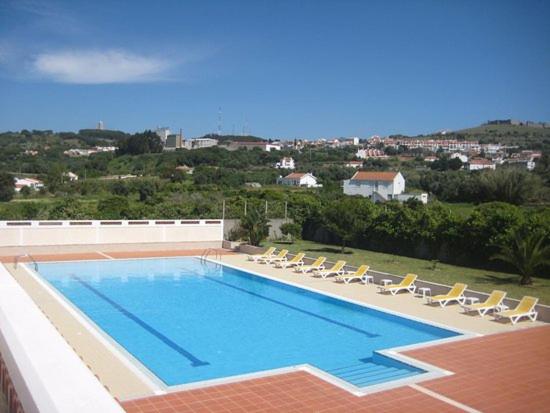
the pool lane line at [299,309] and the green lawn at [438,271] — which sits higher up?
the green lawn at [438,271]

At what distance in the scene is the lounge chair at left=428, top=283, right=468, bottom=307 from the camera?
531 inches

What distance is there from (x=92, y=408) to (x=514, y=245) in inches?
655

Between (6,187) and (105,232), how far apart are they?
99.0 ft

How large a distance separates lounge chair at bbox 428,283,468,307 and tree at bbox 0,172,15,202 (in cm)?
4306

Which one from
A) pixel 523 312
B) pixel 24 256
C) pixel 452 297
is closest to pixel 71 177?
pixel 24 256

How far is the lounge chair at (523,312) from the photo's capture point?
11.9 metres

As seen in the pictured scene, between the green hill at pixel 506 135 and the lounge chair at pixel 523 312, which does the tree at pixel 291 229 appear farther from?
the green hill at pixel 506 135

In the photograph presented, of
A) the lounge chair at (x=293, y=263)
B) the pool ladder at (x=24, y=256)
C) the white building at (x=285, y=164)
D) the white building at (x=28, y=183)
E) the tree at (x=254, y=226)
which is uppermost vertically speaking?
the white building at (x=285, y=164)

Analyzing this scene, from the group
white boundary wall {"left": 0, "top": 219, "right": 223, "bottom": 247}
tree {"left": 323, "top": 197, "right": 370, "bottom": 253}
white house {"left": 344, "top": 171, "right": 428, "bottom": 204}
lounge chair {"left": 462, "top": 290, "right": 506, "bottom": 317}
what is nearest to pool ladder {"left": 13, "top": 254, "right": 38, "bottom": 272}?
white boundary wall {"left": 0, "top": 219, "right": 223, "bottom": 247}

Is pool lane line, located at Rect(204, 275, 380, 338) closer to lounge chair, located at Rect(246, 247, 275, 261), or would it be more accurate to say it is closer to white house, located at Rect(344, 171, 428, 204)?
lounge chair, located at Rect(246, 247, 275, 261)

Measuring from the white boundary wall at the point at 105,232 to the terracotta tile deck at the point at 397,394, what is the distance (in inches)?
688

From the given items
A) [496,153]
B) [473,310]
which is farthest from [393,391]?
[496,153]

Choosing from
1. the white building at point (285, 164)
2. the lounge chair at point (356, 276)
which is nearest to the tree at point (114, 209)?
the lounge chair at point (356, 276)

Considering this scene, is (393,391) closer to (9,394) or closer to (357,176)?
(9,394)
